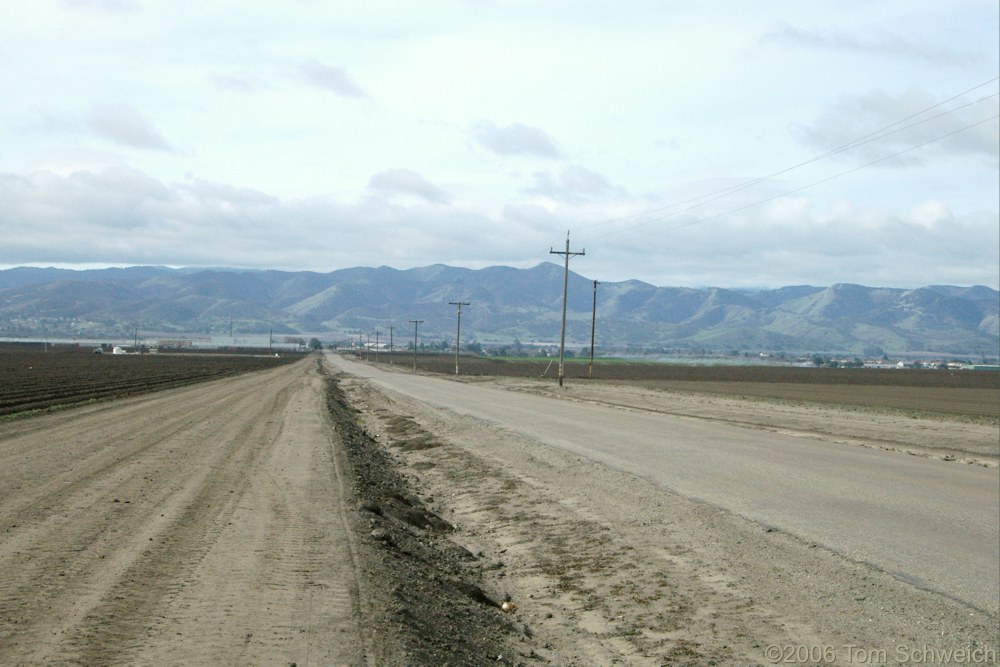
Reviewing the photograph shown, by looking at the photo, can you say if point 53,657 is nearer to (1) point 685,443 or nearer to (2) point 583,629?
(2) point 583,629

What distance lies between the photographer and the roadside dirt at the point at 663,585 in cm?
815

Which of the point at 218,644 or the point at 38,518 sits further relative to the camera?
the point at 38,518

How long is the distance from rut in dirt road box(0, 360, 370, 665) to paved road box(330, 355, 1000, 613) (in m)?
6.29

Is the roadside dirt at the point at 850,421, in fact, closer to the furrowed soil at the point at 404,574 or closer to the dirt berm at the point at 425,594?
the furrowed soil at the point at 404,574

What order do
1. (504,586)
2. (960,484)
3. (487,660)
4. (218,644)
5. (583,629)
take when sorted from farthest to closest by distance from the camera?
(960,484) → (504,586) → (583,629) → (487,660) → (218,644)

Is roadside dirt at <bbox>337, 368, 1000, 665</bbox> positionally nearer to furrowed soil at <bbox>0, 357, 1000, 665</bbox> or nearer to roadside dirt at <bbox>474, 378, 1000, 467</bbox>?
furrowed soil at <bbox>0, 357, 1000, 665</bbox>

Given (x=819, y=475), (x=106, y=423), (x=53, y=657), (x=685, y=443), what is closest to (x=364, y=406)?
(x=106, y=423)

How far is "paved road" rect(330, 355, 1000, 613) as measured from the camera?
11289mm

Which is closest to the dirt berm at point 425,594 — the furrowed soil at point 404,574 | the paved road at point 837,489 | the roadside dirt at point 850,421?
the furrowed soil at point 404,574

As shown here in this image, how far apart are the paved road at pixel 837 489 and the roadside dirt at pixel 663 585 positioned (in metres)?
0.70

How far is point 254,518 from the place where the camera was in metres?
11.6

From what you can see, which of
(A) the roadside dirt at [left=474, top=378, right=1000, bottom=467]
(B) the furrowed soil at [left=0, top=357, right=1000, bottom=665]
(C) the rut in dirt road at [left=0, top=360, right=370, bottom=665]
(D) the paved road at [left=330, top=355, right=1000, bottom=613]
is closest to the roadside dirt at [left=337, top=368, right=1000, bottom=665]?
(B) the furrowed soil at [left=0, top=357, right=1000, bottom=665]

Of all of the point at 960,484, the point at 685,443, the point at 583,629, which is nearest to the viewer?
the point at 583,629

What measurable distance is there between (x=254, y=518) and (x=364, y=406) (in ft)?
102
